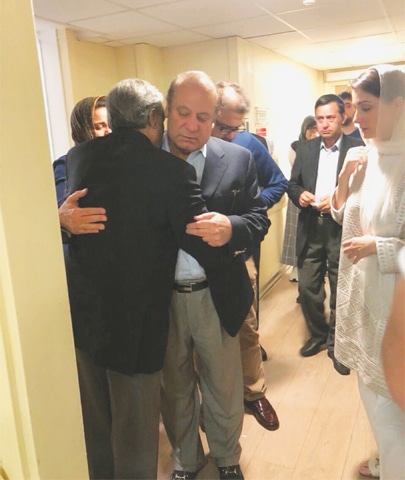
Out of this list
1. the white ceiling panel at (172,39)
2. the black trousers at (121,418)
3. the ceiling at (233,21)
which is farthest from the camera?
the white ceiling panel at (172,39)

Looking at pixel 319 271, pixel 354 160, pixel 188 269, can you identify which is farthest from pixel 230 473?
pixel 319 271

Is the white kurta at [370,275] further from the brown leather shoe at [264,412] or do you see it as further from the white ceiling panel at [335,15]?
the white ceiling panel at [335,15]

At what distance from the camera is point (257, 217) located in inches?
60.7

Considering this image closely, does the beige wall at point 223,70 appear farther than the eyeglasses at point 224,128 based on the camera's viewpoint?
Yes

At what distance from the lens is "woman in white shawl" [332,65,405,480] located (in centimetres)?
125

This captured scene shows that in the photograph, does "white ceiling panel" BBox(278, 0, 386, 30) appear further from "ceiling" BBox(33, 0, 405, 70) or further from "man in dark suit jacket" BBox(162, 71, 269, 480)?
"man in dark suit jacket" BBox(162, 71, 269, 480)

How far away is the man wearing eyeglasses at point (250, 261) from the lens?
6.63ft

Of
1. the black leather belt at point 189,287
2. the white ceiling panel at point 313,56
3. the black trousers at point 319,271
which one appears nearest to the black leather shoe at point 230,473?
the black leather belt at point 189,287

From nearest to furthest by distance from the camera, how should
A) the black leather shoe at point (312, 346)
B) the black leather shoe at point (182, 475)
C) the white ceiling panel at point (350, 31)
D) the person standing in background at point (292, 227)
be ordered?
the black leather shoe at point (182, 475) < the black leather shoe at point (312, 346) < the white ceiling panel at point (350, 31) < the person standing in background at point (292, 227)

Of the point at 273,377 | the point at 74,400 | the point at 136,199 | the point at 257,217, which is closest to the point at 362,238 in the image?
the point at 257,217

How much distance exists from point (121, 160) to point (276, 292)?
2683 millimetres

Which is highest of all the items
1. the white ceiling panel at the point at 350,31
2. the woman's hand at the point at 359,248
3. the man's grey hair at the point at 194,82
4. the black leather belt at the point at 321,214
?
the white ceiling panel at the point at 350,31

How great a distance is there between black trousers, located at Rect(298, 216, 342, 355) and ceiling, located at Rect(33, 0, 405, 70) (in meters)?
1.18

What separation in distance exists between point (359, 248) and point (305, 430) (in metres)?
1.03
